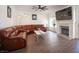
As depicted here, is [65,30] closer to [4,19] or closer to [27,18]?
[27,18]

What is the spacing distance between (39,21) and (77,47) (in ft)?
2.82

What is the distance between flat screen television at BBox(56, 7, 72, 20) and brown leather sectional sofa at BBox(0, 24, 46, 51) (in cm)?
36

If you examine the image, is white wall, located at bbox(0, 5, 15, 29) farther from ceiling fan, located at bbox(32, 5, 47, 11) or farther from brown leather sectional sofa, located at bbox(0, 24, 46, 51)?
ceiling fan, located at bbox(32, 5, 47, 11)

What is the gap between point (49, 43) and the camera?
92.7 inches

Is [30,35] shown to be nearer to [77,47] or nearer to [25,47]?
[25,47]

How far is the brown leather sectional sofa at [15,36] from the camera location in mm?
2301

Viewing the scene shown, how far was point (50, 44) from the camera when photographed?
2354 mm

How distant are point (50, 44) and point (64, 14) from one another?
0.62m

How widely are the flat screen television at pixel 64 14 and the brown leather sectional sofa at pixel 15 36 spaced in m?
0.36

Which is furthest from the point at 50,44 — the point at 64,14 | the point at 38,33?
the point at 64,14

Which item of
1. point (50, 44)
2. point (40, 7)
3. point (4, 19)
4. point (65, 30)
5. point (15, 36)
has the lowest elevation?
point (50, 44)
